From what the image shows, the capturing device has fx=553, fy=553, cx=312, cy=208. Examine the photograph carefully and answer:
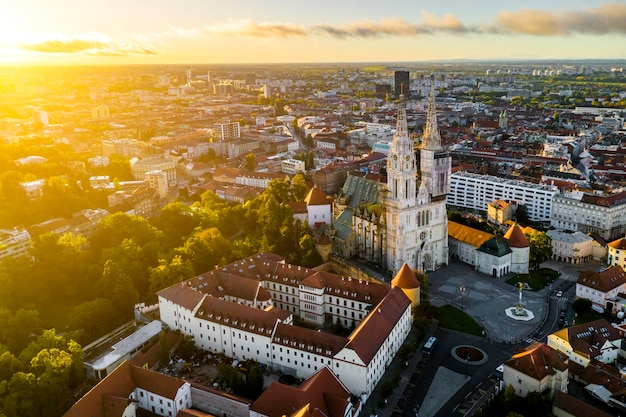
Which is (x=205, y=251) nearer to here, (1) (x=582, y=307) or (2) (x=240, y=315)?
(2) (x=240, y=315)

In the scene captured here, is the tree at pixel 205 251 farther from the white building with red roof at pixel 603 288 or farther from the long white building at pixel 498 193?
the long white building at pixel 498 193

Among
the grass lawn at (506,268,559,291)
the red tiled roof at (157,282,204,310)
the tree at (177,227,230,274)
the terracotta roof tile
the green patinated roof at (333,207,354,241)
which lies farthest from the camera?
the green patinated roof at (333,207,354,241)

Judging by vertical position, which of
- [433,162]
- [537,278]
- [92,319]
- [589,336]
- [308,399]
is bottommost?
[537,278]

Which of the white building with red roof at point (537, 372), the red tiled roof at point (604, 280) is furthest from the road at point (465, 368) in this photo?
the red tiled roof at point (604, 280)

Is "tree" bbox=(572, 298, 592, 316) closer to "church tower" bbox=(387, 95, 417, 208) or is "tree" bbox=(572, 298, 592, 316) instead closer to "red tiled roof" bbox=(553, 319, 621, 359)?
"red tiled roof" bbox=(553, 319, 621, 359)

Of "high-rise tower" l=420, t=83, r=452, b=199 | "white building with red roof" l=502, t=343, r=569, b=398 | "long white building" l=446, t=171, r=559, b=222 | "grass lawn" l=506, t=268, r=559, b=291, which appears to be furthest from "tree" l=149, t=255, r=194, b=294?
"long white building" l=446, t=171, r=559, b=222

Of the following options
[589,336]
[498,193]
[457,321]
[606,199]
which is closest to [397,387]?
[457,321]
